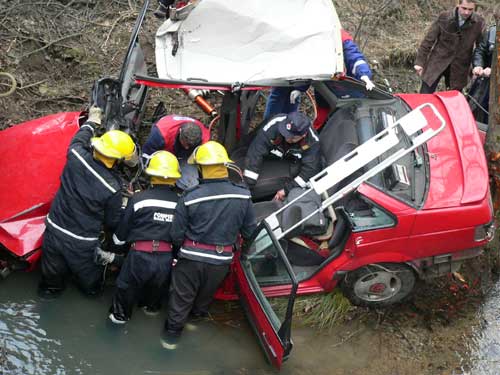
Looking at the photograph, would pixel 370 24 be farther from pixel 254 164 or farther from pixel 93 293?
pixel 93 293

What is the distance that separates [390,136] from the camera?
4.73 meters

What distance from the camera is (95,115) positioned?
5.20 metres

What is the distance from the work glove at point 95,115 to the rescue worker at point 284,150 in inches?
58.2

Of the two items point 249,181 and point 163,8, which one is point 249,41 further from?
point 249,181

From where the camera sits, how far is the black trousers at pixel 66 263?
4766 millimetres

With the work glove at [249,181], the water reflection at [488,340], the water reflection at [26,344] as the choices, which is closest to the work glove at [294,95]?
the work glove at [249,181]

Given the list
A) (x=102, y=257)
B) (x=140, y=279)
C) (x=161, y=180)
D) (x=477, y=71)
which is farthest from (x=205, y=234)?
(x=477, y=71)

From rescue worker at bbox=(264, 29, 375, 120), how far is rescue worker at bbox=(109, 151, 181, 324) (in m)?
1.95

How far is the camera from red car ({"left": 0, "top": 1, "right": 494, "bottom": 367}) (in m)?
4.68

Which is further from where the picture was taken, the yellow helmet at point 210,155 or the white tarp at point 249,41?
the white tarp at point 249,41

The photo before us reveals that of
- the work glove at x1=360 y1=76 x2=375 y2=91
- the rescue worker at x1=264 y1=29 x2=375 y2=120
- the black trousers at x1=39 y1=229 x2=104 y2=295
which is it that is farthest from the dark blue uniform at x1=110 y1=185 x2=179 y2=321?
the work glove at x1=360 y1=76 x2=375 y2=91

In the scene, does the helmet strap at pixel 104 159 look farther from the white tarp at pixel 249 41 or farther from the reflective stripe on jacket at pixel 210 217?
the white tarp at pixel 249 41

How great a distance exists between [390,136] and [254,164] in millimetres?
1465

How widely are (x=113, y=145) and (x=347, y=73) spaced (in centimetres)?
275
